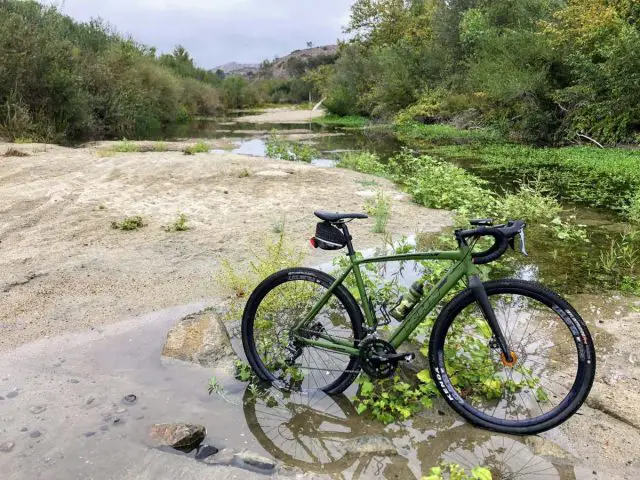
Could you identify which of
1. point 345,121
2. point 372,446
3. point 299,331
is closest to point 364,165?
point 299,331

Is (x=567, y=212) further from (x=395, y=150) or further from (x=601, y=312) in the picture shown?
(x=395, y=150)

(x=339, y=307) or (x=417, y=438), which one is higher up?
(x=339, y=307)

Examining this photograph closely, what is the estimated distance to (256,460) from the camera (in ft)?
9.61

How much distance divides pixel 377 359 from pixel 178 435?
1.32 metres

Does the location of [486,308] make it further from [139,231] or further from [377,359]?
[139,231]

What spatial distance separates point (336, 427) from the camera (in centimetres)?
332

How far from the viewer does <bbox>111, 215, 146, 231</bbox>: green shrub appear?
7.41m

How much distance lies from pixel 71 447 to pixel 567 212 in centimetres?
843

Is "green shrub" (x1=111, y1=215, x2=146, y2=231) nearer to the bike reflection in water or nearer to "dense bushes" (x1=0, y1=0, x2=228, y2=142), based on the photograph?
the bike reflection in water

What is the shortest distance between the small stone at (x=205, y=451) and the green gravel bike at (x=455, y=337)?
786mm

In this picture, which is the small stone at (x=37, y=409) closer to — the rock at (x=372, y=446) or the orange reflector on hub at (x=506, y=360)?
the rock at (x=372, y=446)

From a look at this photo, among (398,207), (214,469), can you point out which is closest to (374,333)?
(214,469)

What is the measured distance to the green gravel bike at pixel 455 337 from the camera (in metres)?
3.07

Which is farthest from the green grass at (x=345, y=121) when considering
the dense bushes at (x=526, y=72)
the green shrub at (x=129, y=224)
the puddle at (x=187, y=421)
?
the puddle at (x=187, y=421)
